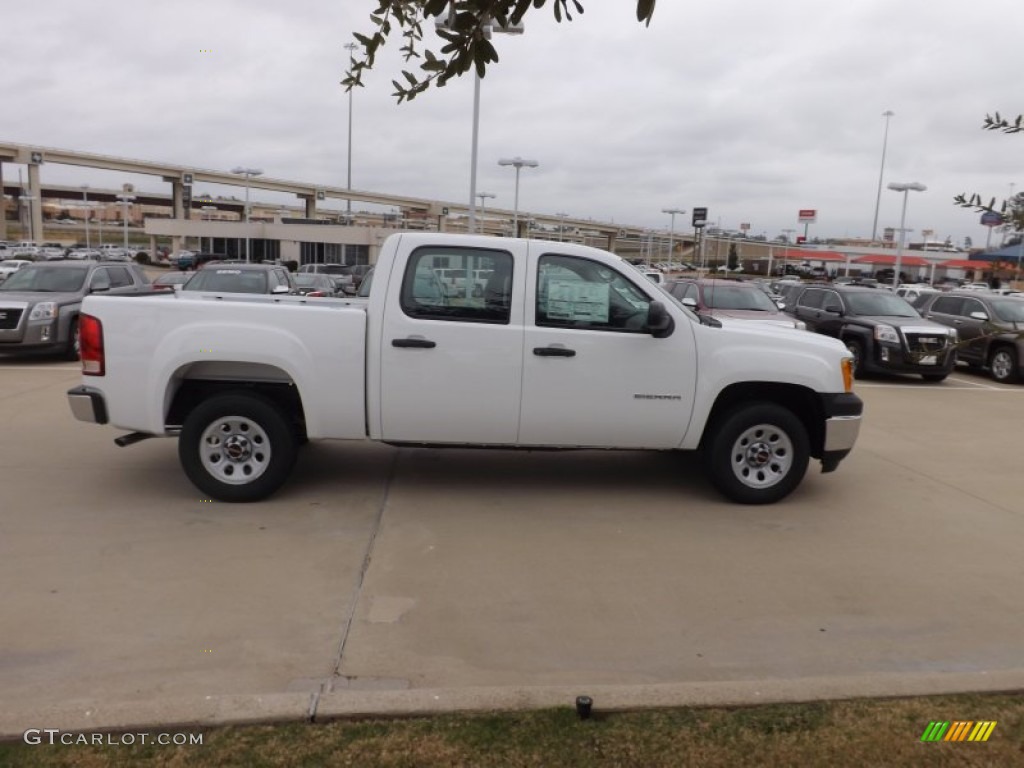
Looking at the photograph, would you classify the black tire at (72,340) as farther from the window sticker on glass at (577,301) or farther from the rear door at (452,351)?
the window sticker on glass at (577,301)

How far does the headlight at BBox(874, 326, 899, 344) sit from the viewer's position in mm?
13777

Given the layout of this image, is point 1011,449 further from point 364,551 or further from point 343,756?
point 343,756

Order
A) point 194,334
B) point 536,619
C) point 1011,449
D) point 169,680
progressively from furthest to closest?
1. point 1011,449
2. point 194,334
3. point 536,619
4. point 169,680

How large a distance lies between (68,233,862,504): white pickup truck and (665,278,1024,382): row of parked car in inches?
266

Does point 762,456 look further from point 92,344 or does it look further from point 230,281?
point 230,281

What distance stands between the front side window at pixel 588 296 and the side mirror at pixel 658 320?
97 millimetres

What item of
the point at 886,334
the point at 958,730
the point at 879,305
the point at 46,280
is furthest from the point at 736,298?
the point at 46,280

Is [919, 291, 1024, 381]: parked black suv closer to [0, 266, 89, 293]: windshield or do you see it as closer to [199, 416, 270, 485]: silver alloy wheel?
[199, 416, 270, 485]: silver alloy wheel

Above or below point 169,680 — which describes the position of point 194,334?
above

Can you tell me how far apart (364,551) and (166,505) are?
179 cm

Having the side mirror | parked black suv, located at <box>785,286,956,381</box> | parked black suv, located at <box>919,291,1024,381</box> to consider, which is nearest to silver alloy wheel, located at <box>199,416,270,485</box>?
the side mirror

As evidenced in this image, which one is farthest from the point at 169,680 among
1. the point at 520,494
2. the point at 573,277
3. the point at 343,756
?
the point at 573,277

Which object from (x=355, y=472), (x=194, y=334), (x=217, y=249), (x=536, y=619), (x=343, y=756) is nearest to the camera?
(x=343, y=756)

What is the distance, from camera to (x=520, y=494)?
21.0 feet
